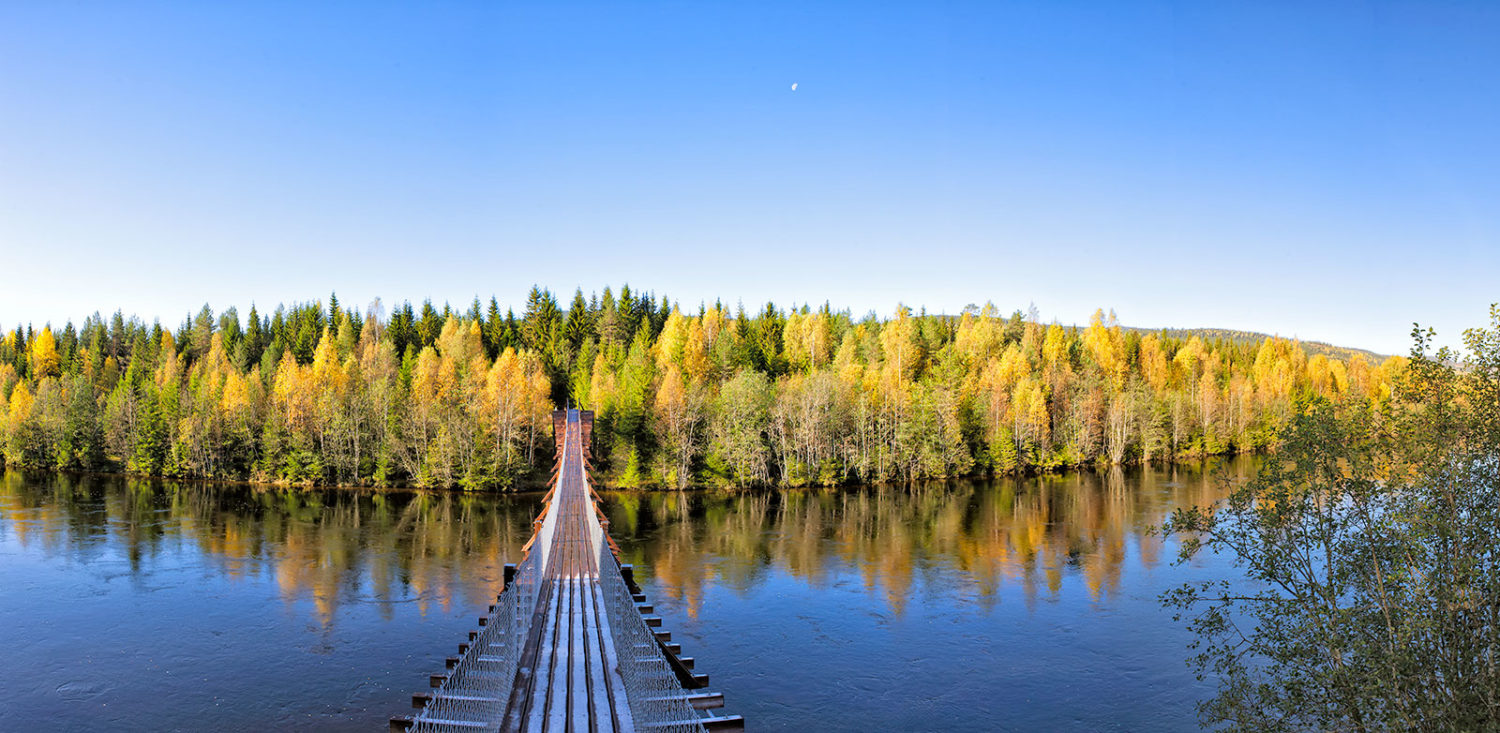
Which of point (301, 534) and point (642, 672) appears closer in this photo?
point (642, 672)

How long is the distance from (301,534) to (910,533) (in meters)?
25.8

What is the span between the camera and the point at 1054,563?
30547 millimetres

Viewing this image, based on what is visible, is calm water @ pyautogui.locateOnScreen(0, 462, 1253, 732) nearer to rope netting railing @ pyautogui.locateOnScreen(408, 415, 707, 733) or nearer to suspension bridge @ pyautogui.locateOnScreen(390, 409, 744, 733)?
suspension bridge @ pyautogui.locateOnScreen(390, 409, 744, 733)

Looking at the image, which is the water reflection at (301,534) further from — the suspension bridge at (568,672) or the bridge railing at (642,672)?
the bridge railing at (642,672)

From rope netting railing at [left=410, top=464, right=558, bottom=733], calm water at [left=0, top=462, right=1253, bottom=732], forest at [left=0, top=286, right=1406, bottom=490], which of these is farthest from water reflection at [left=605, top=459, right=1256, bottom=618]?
rope netting railing at [left=410, top=464, right=558, bottom=733]

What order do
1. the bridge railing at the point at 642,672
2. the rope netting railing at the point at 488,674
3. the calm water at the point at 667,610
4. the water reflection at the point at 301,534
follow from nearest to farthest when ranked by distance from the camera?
1. the bridge railing at the point at 642,672
2. the rope netting railing at the point at 488,674
3. the calm water at the point at 667,610
4. the water reflection at the point at 301,534

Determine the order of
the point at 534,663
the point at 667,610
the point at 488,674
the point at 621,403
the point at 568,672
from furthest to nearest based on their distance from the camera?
the point at 621,403 → the point at 667,610 → the point at 534,663 → the point at 568,672 → the point at 488,674

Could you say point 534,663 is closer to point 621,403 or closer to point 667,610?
point 667,610

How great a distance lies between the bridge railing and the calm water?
2.64 metres

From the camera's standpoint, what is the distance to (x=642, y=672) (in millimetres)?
14758

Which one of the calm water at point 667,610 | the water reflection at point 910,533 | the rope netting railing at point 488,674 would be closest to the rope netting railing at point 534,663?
the rope netting railing at point 488,674

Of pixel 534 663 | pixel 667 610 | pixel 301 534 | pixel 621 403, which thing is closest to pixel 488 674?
pixel 534 663

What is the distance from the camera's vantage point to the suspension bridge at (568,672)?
41.3 ft

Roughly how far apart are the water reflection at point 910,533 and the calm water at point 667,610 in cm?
19
